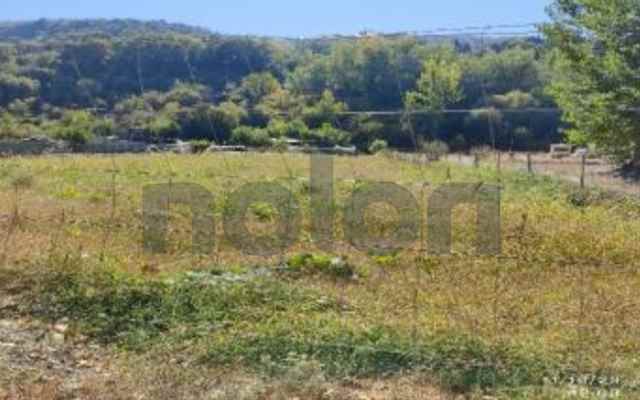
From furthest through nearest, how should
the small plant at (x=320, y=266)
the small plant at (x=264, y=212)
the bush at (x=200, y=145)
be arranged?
the bush at (x=200, y=145)
the small plant at (x=264, y=212)
the small plant at (x=320, y=266)

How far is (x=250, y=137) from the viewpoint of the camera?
50.5 feet

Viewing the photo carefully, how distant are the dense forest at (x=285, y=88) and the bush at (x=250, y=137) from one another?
0.04 metres

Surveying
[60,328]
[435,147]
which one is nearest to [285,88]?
[435,147]

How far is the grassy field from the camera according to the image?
12.9ft

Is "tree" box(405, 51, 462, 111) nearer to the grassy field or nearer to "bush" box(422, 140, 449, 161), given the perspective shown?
"bush" box(422, 140, 449, 161)

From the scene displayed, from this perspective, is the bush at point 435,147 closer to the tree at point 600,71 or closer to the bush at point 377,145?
the bush at point 377,145

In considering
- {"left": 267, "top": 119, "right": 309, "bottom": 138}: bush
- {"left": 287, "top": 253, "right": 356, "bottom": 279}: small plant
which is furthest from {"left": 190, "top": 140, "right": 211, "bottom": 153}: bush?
{"left": 287, "top": 253, "right": 356, "bottom": 279}: small plant

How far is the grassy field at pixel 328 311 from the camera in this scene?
395cm

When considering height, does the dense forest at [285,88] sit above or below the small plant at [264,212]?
above

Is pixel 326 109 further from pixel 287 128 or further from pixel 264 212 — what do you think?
pixel 264 212

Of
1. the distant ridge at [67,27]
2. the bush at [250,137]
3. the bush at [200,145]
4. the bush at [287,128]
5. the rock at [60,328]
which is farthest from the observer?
the distant ridge at [67,27]
